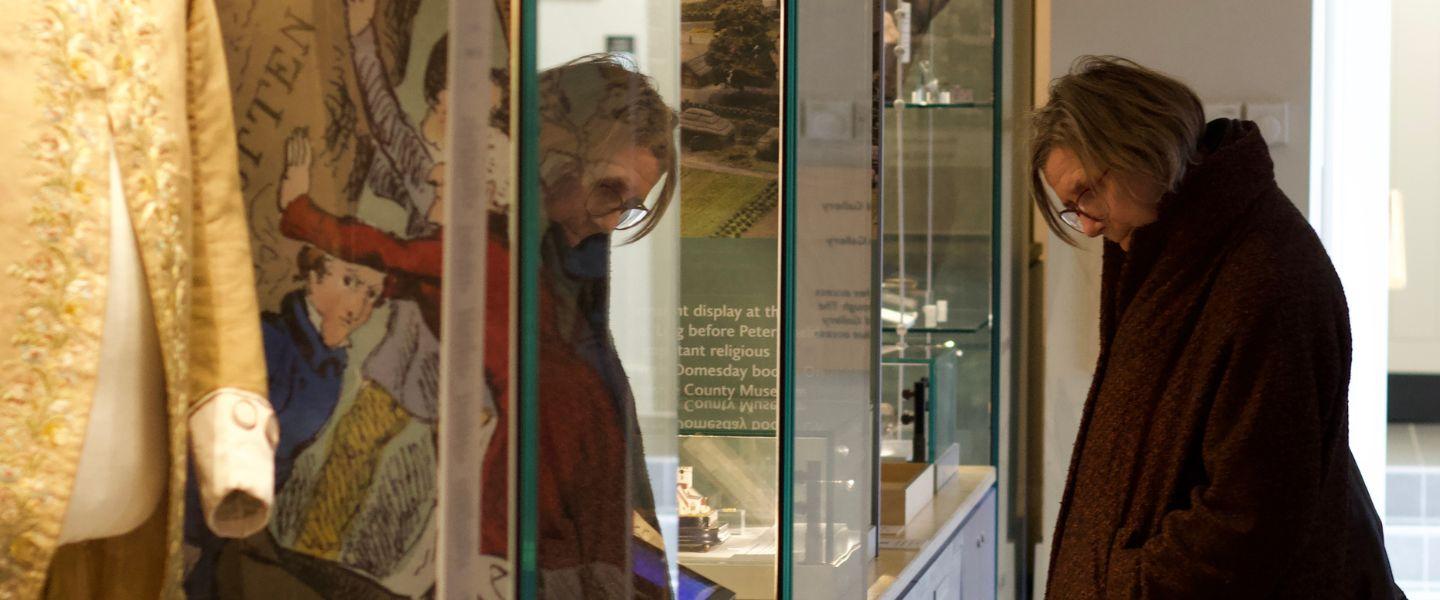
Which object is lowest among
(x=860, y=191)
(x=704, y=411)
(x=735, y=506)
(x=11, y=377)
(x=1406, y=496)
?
(x=1406, y=496)

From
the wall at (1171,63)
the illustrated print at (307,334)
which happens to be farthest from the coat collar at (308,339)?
the wall at (1171,63)

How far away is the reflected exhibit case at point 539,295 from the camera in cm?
94

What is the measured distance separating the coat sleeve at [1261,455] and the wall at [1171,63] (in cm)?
229

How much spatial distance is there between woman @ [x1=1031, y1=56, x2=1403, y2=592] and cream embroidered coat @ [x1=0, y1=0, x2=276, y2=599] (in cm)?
139

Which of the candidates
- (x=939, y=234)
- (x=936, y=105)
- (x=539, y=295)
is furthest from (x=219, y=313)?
(x=936, y=105)

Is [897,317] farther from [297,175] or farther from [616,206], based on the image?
[297,175]

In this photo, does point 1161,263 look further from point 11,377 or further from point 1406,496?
point 1406,496

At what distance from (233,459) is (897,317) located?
9.30ft

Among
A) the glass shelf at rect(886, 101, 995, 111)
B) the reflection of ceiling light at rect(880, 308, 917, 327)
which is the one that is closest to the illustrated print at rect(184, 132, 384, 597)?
the reflection of ceiling light at rect(880, 308, 917, 327)

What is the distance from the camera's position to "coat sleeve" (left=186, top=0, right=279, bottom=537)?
0.90 m

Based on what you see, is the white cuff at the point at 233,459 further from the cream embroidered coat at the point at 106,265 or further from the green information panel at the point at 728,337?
the green information panel at the point at 728,337

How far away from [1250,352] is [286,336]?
53.6 inches

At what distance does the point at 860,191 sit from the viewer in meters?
2.55

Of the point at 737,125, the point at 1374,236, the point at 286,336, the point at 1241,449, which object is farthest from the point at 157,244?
the point at 1374,236
